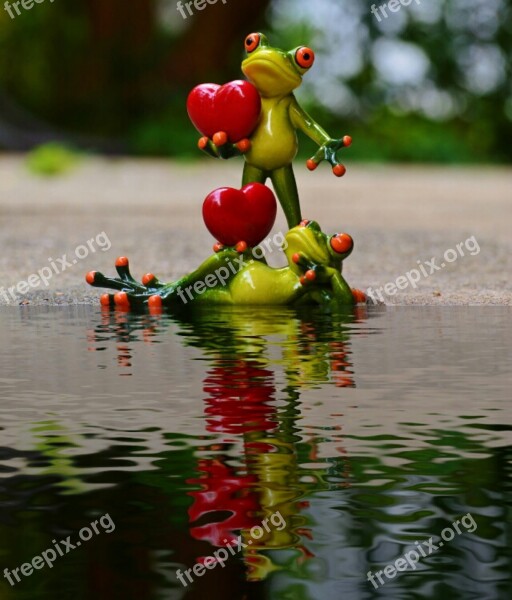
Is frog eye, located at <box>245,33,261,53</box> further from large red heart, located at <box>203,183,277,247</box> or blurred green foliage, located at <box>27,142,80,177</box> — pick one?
blurred green foliage, located at <box>27,142,80,177</box>

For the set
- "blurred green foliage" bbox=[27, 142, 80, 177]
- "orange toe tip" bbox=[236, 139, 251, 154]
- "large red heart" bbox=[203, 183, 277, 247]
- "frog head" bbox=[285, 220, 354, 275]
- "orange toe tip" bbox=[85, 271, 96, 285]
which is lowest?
"orange toe tip" bbox=[85, 271, 96, 285]

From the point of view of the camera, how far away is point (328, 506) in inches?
129

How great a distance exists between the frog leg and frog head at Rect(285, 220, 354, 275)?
20cm

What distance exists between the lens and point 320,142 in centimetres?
654

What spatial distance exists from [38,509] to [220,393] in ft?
4.82

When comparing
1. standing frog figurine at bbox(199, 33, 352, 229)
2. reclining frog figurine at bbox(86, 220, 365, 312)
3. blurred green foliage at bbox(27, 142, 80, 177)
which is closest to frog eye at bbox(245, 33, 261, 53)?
standing frog figurine at bbox(199, 33, 352, 229)

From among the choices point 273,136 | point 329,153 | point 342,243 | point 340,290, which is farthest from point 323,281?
point 273,136

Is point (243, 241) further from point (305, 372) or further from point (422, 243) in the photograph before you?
Result: point (422, 243)

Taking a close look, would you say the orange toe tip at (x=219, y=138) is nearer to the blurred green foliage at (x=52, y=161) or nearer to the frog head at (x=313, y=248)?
the frog head at (x=313, y=248)

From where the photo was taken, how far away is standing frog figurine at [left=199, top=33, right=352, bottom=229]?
6.56 m

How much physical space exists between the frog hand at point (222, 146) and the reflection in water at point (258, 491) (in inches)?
65.1

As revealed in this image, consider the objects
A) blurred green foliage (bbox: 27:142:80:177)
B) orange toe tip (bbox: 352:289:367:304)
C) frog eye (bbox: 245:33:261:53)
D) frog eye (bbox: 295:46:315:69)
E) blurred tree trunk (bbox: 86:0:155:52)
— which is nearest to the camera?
frog eye (bbox: 295:46:315:69)

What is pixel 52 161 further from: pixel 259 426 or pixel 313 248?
pixel 259 426

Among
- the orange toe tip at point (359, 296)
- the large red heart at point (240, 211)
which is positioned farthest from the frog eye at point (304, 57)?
the orange toe tip at point (359, 296)
